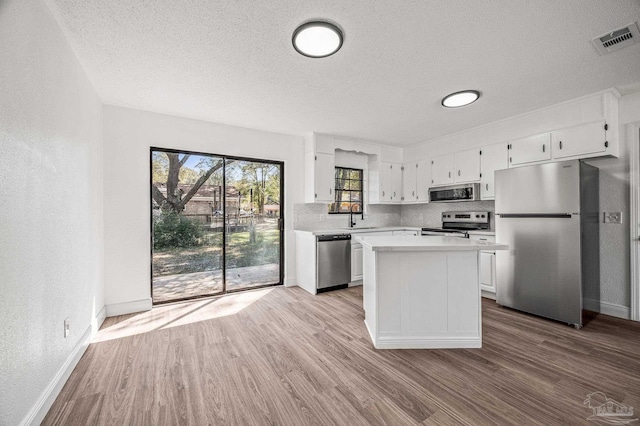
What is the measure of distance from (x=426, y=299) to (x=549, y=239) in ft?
5.91

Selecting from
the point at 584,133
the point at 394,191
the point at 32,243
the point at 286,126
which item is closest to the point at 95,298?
the point at 32,243

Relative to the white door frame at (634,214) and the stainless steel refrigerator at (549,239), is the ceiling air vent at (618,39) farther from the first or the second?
the white door frame at (634,214)

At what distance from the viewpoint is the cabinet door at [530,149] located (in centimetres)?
347

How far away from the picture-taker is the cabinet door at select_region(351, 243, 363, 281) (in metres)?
4.52

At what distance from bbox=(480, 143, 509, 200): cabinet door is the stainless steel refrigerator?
622mm

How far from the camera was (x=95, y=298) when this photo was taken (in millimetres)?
2840

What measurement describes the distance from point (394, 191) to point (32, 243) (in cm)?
511

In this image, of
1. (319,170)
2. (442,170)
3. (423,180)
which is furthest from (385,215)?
(319,170)

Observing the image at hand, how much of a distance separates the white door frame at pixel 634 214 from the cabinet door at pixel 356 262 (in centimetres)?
322

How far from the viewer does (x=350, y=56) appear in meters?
2.32

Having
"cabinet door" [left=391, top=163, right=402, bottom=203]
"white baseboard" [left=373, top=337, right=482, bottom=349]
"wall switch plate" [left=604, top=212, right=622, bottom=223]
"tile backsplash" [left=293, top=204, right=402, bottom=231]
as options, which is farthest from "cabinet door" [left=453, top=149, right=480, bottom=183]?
"white baseboard" [left=373, top=337, right=482, bottom=349]

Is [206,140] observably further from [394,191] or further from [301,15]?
[394,191]

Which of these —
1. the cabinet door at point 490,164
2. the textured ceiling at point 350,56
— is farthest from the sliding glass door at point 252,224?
the cabinet door at point 490,164

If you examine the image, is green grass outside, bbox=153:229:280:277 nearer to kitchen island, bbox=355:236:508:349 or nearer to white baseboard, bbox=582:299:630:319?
kitchen island, bbox=355:236:508:349
